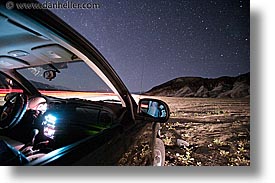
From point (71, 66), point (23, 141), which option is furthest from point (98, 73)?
point (23, 141)

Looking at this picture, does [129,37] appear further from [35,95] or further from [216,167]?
[216,167]

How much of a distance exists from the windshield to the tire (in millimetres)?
361

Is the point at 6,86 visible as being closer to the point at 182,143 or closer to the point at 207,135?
the point at 182,143

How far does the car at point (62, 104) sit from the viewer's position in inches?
102

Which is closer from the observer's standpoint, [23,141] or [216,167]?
[23,141]

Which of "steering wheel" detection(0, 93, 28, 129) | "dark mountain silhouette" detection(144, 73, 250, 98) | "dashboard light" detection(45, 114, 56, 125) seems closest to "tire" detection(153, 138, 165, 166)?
"dark mountain silhouette" detection(144, 73, 250, 98)

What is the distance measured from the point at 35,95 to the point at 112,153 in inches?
21.7

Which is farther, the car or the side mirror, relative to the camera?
the side mirror

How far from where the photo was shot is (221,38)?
275 centimetres

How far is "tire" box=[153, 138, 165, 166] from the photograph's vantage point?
272 centimetres

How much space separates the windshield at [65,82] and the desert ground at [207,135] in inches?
14.6

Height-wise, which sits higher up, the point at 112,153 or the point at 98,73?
the point at 98,73

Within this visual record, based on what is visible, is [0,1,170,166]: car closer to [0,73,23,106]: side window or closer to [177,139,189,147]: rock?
[0,73,23,106]: side window
